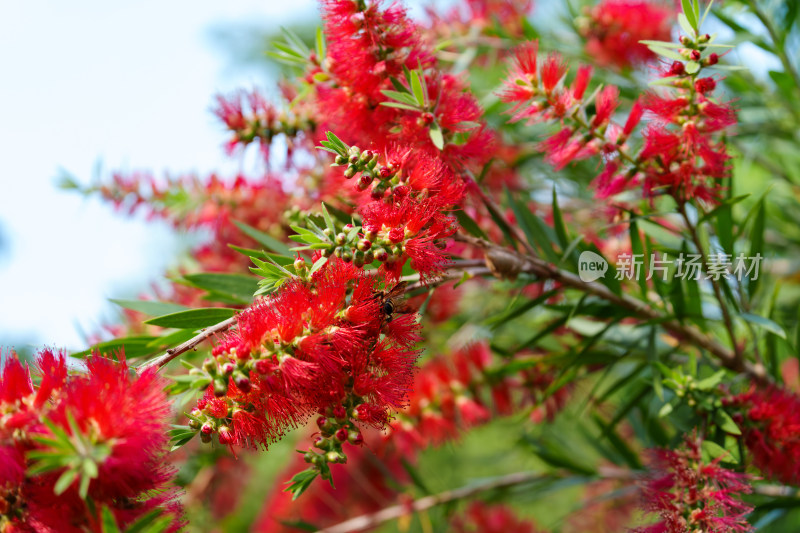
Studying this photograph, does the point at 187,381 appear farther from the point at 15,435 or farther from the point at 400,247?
the point at 400,247

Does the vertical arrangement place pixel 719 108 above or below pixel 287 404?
above

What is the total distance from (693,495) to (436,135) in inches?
25.8

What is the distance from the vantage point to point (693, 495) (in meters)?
0.88

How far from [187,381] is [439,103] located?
56 cm

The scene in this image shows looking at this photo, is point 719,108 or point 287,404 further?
point 719,108

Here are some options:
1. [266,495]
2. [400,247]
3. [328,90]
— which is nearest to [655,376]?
[400,247]

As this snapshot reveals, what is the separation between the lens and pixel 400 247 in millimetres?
763

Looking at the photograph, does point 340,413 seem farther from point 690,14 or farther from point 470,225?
point 690,14

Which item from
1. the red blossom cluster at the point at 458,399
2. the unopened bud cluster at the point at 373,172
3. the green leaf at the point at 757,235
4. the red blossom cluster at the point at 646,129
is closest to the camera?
the unopened bud cluster at the point at 373,172

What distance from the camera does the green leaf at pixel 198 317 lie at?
86 centimetres

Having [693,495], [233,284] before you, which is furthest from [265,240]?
[693,495]

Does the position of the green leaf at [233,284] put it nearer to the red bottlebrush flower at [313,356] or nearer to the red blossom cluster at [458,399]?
the red bottlebrush flower at [313,356]

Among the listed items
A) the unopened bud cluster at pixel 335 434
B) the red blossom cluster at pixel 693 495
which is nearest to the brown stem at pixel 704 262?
the red blossom cluster at pixel 693 495

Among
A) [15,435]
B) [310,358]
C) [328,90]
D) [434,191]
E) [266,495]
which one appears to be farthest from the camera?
[266,495]
